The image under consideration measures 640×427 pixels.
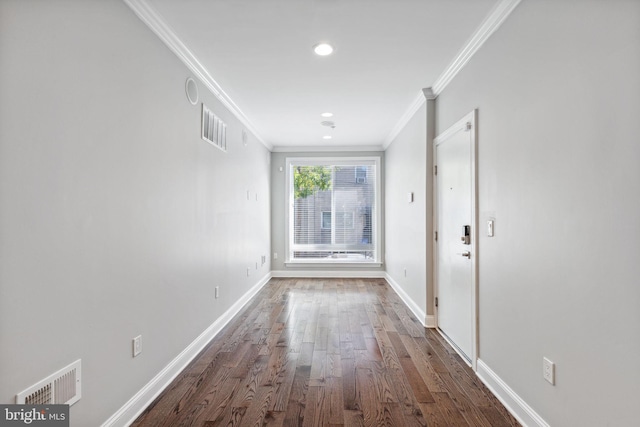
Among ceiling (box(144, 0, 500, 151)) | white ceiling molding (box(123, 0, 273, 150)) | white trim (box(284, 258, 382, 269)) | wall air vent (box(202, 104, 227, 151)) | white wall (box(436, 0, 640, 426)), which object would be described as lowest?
white trim (box(284, 258, 382, 269))

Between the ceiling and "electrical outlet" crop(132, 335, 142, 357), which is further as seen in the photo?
the ceiling

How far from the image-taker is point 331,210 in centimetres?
669

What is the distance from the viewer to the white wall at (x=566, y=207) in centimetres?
128

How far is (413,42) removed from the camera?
2582mm

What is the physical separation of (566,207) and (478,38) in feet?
4.96

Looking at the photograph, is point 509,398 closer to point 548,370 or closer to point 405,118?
point 548,370

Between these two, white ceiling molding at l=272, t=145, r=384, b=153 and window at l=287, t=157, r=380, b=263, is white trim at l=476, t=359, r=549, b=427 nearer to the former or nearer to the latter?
window at l=287, t=157, r=380, b=263

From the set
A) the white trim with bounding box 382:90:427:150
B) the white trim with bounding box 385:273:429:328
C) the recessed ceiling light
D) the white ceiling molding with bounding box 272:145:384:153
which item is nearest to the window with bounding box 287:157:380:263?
the white ceiling molding with bounding box 272:145:384:153

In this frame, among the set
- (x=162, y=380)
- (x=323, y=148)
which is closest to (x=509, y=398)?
(x=162, y=380)

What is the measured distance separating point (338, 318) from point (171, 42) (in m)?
3.14

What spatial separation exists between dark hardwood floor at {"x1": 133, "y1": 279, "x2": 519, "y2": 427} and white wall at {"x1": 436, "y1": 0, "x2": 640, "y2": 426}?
443mm

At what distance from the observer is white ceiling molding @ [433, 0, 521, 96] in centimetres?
207

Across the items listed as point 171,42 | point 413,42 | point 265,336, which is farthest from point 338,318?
point 171,42

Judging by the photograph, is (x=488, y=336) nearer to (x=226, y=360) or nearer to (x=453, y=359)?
(x=453, y=359)
